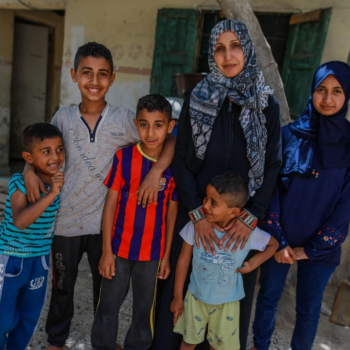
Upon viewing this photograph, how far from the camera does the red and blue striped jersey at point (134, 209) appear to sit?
5.72 feet

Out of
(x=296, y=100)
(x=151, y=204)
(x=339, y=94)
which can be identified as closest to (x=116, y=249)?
(x=151, y=204)

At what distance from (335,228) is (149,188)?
1021mm

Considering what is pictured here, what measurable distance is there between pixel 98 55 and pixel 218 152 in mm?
845

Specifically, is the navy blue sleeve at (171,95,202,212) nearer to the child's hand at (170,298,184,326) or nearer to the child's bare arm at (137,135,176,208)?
the child's bare arm at (137,135,176,208)

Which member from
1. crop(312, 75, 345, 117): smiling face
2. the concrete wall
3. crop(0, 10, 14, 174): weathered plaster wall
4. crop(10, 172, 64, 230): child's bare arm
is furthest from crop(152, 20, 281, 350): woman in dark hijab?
crop(0, 10, 14, 174): weathered plaster wall

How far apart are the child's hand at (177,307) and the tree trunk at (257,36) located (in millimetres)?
1837

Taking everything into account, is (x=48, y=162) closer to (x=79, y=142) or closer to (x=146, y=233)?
(x=79, y=142)

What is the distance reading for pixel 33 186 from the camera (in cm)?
165

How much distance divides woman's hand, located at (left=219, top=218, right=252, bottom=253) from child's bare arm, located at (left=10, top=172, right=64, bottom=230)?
88 cm

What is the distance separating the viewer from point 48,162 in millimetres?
1729

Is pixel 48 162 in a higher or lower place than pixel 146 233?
higher

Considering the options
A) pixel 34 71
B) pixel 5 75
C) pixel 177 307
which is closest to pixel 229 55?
pixel 177 307

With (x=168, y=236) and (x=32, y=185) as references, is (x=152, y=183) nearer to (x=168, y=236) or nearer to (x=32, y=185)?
(x=168, y=236)

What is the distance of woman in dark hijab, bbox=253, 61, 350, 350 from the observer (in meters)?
1.76
